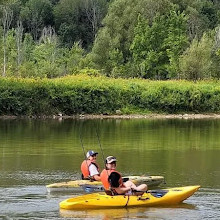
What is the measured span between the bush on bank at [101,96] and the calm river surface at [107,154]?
191 inches

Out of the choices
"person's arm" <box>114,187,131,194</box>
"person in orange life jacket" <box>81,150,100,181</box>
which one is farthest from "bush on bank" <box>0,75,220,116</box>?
"person's arm" <box>114,187,131,194</box>

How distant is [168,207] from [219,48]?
62754 mm

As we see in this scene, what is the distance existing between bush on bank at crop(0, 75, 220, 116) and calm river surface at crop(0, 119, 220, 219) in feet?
15.9

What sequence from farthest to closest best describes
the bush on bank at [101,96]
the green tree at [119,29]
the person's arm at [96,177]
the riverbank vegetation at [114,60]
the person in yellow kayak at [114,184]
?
the green tree at [119,29]
the riverbank vegetation at [114,60]
the bush on bank at [101,96]
the person's arm at [96,177]
the person in yellow kayak at [114,184]

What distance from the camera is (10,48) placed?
90.8m

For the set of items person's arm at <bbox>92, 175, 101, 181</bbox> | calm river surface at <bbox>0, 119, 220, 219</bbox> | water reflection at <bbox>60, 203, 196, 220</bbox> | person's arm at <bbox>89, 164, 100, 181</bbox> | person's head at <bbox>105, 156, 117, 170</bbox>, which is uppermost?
person's head at <bbox>105, 156, 117, 170</bbox>

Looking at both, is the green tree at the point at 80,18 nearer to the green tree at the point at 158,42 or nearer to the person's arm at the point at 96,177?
the green tree at the point at 158,42

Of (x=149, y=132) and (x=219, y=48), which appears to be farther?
(x=219, y=48)

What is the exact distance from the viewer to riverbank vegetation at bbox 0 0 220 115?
65.3m

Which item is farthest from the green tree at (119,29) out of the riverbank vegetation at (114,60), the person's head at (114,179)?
the person's head at (114,179)

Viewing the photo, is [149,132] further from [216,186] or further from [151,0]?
[151,0]

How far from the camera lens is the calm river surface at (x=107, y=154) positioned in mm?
21250

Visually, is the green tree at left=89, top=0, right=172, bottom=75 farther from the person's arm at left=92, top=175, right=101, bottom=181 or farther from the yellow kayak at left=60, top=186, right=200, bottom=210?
the yellow kayak at left=60, top=186, right=200, bottom=210

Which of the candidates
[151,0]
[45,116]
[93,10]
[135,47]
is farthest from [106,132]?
[93,10]
